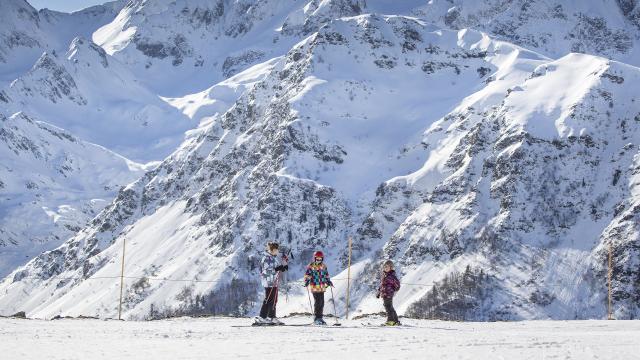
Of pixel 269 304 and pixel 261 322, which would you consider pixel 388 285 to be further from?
pixel 261 322

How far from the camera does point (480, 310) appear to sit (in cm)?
17988

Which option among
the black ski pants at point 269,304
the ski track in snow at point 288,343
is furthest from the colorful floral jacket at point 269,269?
the ski track in snow at point 288,343

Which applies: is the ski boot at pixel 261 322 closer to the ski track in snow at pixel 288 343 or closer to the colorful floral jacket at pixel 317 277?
the ski track in snow at pixel 288 343

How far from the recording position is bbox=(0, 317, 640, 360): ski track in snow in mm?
20594

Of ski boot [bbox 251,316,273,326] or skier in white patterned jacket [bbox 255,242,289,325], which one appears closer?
ski boot [bbox 251,316,273,326]

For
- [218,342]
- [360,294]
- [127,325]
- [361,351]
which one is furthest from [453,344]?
[360,294]

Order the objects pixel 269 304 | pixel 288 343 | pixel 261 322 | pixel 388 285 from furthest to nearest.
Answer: pixel 388 285 < pixel 269 304 < pixel 261 322 < pixel 288 343

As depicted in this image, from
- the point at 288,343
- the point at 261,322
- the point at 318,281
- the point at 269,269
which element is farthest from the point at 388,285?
A: the point at 288,343

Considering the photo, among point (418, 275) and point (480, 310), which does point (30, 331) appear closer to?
point (480, 310)

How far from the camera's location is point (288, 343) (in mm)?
23516

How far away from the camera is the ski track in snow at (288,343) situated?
67.6 ft

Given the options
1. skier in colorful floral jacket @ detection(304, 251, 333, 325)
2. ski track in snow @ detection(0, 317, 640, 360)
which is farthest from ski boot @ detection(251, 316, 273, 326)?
skier in colorful floral jacket @ detection(304, 251, 333, 325)

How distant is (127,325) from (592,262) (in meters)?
159

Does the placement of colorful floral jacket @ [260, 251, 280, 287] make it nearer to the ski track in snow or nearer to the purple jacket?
the ski track in snow
